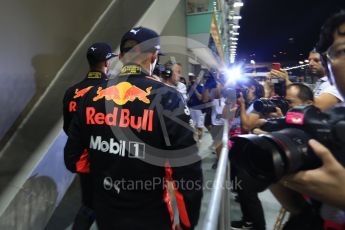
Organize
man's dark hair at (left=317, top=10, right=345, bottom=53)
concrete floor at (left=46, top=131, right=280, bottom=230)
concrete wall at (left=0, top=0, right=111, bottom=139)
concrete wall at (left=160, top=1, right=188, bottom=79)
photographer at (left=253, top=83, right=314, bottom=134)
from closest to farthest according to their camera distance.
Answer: man's dark hair at (left=317, top=10, right=345, bottom=53)
photographer at (left=253, top=83, right=314, bottom=134)
concrete wall at (left=0, top=0, right=111, bottom=139)
concrete floor at (left=46, top=131, right=280, bottom=230)
concrete wall at (left=160, top=1, right=188, bottom=79)

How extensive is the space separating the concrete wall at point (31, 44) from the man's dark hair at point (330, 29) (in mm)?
2989

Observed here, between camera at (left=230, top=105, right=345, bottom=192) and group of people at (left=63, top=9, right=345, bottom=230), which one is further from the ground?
group of people at (left=63, top=9, right=345, bottom=230)

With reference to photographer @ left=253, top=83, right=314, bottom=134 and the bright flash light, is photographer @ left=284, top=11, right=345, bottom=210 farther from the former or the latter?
the bright flash light

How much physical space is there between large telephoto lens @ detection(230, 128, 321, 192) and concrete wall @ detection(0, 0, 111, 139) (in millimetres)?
2951

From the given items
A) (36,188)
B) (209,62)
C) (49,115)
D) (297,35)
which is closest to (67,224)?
(36,188)

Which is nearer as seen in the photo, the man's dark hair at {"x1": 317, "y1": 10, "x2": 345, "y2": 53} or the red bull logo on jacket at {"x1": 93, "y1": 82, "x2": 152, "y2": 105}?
the man's dark hair at {"x1": 317, "y1": 10, "x2": 345, "y2": 53}

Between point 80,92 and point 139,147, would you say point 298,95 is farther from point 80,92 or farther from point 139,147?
point 80,92

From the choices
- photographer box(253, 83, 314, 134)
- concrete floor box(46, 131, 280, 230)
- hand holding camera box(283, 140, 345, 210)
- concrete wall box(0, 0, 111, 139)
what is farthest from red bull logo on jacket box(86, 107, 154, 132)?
concrete wall box(0, 0, 111, 139)

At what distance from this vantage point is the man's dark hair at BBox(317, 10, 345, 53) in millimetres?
938

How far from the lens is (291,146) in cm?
78

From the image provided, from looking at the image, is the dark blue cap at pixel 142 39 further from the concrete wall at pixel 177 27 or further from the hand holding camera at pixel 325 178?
the concrete wall at pixel 177 27

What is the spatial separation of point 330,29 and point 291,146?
1.34 feet

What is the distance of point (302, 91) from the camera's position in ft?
8.20

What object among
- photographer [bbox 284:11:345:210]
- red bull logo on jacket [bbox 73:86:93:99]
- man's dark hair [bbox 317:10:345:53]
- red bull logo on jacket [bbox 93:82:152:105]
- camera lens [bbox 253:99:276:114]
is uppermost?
red bull logo on jacket [bbox 73:86:93:99]
